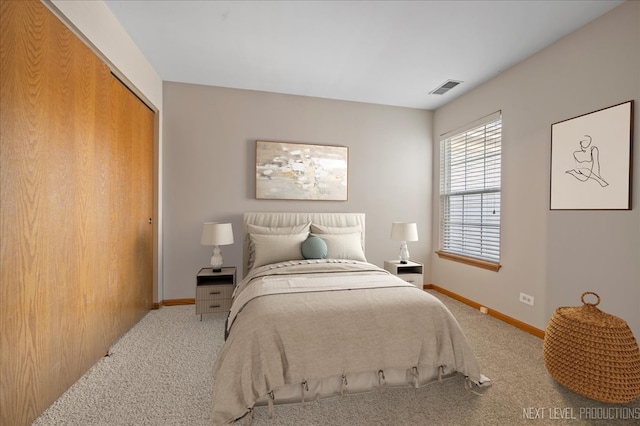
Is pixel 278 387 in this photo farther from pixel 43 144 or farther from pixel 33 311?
pixel 43 144

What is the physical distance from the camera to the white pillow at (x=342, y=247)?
11.2 ft

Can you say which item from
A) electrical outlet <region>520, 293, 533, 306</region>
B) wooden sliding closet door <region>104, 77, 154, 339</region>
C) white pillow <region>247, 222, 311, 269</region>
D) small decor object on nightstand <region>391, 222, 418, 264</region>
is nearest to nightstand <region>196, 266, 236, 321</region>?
white pillow <region>247, 222, 311, 269</region>

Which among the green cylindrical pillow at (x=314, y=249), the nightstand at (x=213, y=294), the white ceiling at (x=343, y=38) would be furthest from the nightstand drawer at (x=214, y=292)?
the white ceiling at (x=343, y=38)

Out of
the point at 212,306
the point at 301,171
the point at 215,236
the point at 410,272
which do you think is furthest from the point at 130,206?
the point at 410,272

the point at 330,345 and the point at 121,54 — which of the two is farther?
the point at 121,54

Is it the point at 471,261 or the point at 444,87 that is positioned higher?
the point at 444,87

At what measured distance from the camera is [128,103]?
2.86 meters

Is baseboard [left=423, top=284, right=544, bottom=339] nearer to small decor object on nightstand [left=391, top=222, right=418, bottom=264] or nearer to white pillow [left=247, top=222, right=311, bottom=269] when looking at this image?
small decor object on nightstand [left=391, top=222, right=418, bottom=264]

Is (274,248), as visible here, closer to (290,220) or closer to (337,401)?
(290,220)

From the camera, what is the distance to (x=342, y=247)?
346 cm

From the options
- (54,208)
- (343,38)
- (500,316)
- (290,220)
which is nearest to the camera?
(54,208)

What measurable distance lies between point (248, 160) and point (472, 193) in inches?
121

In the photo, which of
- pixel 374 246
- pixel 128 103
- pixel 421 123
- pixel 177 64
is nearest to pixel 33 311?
pixel 128 103

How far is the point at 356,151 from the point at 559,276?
110 inches
